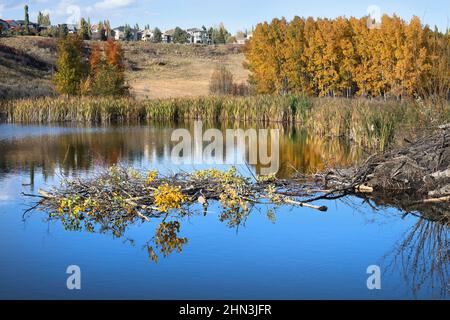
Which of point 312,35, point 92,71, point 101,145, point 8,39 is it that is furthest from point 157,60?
point 101,145

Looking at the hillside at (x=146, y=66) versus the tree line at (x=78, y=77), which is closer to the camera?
the tree line at (x=78, y=77)

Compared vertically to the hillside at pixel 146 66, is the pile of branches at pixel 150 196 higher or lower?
lower

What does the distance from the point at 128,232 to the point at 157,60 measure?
69.2 m

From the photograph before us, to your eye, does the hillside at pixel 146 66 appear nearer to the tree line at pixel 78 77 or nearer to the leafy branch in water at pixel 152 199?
the tree line at pixel 78 77

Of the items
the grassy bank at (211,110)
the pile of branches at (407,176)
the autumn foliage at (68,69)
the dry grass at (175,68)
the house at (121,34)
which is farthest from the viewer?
the house at (121,34)

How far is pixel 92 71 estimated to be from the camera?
4481 cm

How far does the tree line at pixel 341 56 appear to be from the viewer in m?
32.8

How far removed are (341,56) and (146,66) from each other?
39.7 metres

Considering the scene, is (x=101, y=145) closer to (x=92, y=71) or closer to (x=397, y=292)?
(x=397, y=292)

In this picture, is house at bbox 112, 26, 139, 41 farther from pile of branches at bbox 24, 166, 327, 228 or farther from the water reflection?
pile of branches at bbox 24, 166, 327, 228

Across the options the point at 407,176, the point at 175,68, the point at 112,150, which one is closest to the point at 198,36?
the point at 175,68

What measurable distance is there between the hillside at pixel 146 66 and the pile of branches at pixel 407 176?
34633 mm

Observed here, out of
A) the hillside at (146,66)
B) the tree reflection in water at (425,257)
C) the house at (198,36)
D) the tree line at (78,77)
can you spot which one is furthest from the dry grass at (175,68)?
the tree reflection in water at (425,257)

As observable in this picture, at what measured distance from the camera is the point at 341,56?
37.8m
